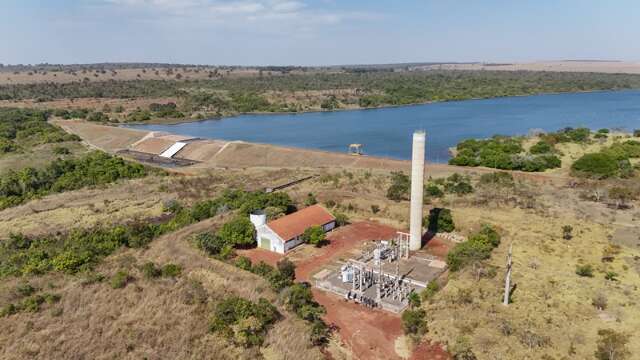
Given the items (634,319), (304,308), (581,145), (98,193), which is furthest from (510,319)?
(581,145)

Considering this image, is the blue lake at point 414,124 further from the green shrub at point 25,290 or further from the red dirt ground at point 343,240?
the green shrub at point 25,290

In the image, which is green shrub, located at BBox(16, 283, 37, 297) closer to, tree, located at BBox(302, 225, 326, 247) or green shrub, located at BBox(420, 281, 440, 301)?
tree, located at BBox(302, 225, 326, 247)

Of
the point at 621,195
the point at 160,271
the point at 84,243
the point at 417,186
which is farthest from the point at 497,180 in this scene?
the point at 84,243

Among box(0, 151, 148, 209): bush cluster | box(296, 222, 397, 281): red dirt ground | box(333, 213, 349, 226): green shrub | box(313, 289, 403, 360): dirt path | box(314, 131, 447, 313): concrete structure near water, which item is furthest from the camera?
box(0, 151, 148, 209): bush cluster

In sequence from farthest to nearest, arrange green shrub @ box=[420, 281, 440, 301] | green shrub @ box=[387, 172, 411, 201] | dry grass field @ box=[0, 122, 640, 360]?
green shrub @ box=[387, 172, 411, 201] < green shrub @ box=[420, 281, 440, 301] < dry grass field @ box=[0, 122, 640, 360]

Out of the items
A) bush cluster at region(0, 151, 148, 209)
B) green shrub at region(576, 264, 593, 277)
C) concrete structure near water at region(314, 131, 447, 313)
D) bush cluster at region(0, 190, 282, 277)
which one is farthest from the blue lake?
green shrub at region(576, 264, 593, 277)

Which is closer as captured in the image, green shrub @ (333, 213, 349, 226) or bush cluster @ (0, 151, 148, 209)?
green shrub @ (333, 213, 349, 226)

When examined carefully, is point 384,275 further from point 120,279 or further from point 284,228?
point 120,279

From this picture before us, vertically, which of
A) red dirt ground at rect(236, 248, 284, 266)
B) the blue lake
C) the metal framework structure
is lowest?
the blue lake
